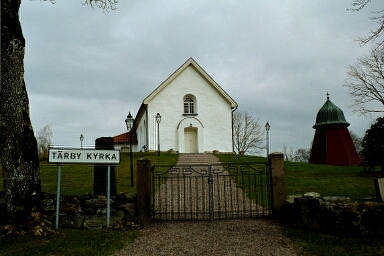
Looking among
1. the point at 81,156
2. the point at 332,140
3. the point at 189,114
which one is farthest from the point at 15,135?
the point at 332,140

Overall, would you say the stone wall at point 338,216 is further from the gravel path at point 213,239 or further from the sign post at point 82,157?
the sign post at point 82,157

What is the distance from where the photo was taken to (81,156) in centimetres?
790

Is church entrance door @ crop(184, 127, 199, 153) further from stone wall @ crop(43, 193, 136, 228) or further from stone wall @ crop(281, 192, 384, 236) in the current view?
stone wall @ crop(281, 192, 384, 236)

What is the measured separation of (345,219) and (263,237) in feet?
5.37

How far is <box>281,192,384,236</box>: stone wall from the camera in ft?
21.3

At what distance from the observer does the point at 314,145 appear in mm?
32844

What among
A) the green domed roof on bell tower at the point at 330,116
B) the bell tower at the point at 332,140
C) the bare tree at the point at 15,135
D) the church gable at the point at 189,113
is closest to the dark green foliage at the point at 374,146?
the church gable at the point at 189,113

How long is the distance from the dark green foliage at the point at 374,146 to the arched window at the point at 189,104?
594 inches

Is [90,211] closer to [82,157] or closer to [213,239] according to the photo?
[82,157]

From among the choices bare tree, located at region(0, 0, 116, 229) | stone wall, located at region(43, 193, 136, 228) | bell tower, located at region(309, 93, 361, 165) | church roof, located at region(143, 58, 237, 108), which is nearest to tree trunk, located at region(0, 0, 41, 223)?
bare tree, located at region(0, 0, 116, 229)

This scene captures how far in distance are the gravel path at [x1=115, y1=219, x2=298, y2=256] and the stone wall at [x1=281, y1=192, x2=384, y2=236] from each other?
25.9 inches

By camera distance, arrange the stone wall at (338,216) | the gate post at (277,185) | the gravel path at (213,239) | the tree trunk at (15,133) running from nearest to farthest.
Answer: the gravel path at (213,239), the stone wall at (338,216), the tree trunk at (15,133), the gate post at (277,185)

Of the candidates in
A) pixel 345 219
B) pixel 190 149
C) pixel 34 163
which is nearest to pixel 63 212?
pixel 34 163

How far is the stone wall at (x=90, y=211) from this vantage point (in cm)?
768
